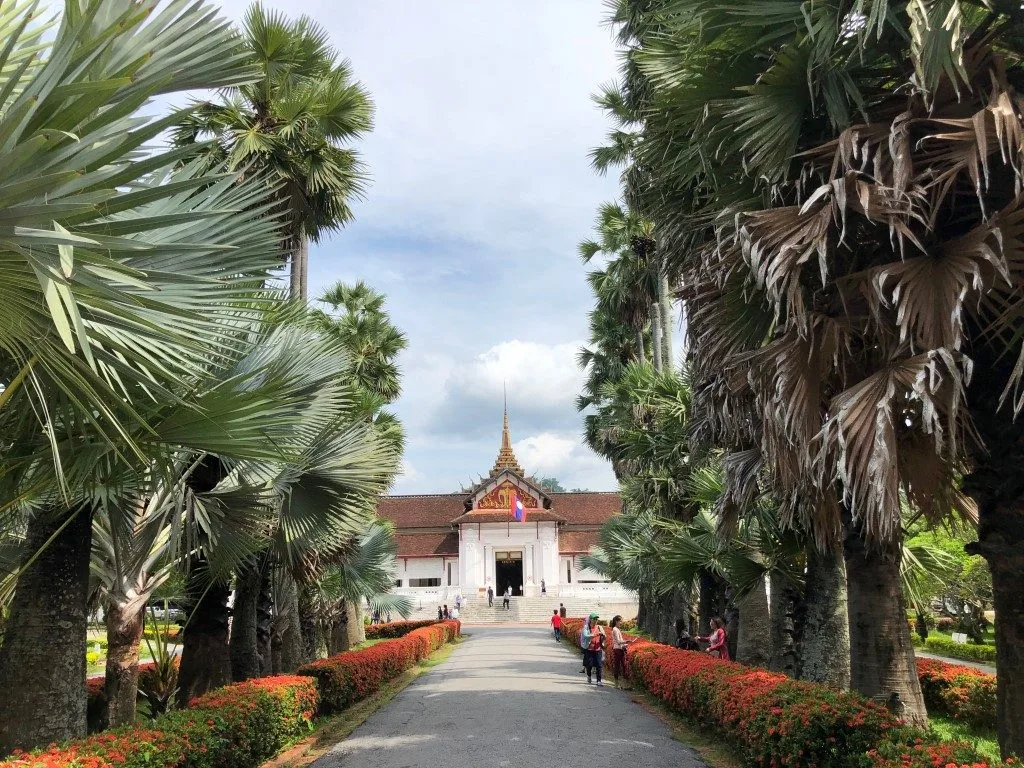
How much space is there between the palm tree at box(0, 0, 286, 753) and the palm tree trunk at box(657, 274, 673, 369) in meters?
14.1

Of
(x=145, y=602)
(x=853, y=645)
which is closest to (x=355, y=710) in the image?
(x=145, y=602)

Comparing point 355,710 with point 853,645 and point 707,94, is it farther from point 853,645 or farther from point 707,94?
point 707,94

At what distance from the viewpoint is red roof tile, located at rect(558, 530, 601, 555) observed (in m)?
47.5

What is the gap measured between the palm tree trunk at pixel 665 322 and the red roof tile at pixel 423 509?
3133 centimetres

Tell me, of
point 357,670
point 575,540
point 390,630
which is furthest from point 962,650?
point 575,540

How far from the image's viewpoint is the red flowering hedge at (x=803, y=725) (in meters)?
4.48

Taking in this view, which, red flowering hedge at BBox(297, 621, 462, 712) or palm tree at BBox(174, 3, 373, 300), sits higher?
palm tree at BBox(174, 3, 373, 300)

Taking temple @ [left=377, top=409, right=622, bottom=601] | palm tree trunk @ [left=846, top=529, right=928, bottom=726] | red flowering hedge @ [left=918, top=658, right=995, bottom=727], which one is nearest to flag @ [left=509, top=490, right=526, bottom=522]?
temple @ [left=377, top=409, right=622, bottom=601]

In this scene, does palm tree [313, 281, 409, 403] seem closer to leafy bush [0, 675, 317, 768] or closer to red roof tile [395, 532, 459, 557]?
leafy bush [0, 675, 317, 768]

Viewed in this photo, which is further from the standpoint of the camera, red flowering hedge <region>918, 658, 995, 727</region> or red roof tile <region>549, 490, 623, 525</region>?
red roof tile <region>549, 490, 623, 525</region>

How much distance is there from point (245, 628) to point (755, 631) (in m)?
7.55

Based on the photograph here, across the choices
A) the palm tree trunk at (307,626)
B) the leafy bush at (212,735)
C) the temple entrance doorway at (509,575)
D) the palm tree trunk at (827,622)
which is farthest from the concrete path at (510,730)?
the temple entrance doorway at (509,575)

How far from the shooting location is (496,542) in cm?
4716

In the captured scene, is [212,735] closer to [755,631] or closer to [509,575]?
[755,631]
